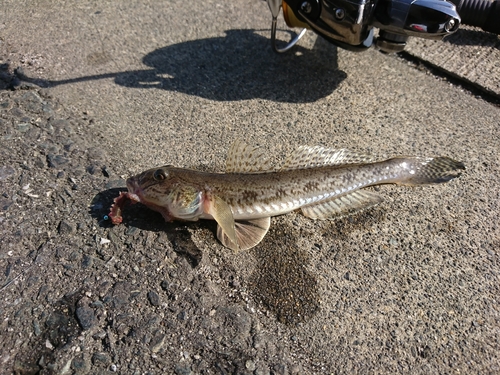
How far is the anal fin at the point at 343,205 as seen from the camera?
9.89 ft

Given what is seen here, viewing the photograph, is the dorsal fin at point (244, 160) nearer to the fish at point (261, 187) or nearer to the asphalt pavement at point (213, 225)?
the fish at point (261, 187)

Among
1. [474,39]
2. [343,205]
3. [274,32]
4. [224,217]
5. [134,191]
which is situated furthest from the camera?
[474,39]

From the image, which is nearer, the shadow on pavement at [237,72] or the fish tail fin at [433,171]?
the fish tail fin at [433,171]

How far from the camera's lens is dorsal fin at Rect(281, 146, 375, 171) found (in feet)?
9.95

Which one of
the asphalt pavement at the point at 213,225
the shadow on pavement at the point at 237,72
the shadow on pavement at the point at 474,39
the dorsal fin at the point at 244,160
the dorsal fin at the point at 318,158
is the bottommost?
the asphalt pavement at the point at 213,225

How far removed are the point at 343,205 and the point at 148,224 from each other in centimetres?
127

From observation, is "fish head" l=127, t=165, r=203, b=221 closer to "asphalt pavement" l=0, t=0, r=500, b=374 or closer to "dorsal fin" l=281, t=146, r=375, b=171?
"asphalt pavement" l=0, t=0, r=500, b=374

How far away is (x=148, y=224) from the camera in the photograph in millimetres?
2924

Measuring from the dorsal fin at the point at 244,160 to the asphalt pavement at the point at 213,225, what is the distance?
1.24 feet

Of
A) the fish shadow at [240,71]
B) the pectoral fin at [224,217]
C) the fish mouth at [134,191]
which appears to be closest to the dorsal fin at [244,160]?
the pectoral fin at [224,217]

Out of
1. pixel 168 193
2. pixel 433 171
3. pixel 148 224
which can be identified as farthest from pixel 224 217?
pixel 433 171

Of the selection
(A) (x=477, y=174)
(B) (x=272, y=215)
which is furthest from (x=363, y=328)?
(A) (x=477, y=174)

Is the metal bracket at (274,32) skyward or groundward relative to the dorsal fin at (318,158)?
skyward

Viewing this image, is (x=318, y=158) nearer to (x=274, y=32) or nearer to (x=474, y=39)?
(x=274, y=32)
